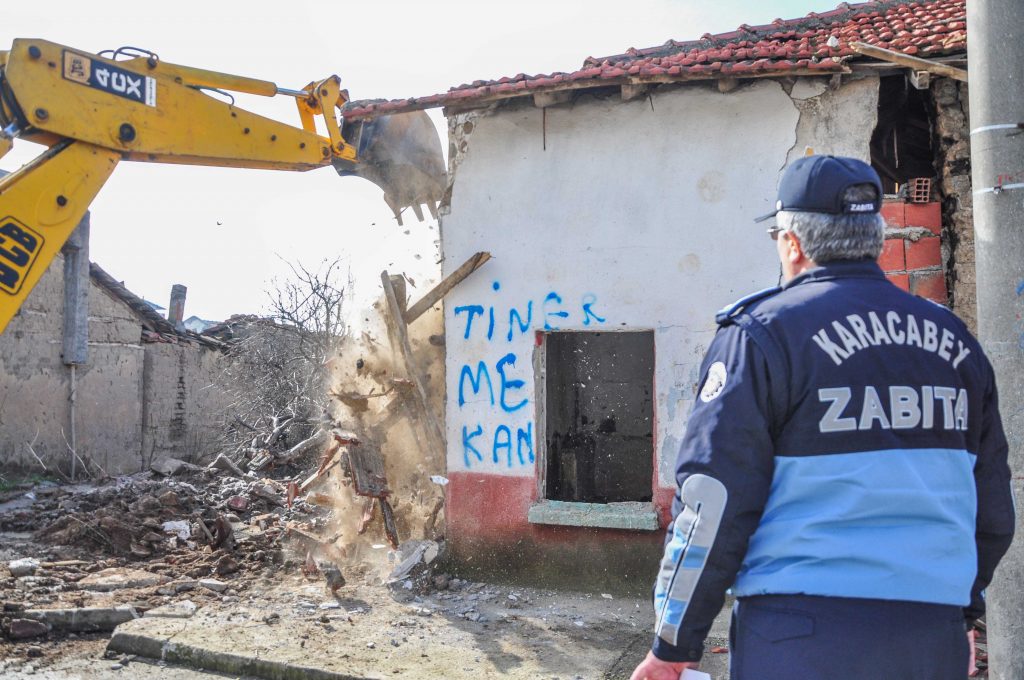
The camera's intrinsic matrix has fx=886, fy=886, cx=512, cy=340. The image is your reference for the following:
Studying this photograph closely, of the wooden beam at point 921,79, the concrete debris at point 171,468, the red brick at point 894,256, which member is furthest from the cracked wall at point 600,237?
the concrete debris at point 171,468

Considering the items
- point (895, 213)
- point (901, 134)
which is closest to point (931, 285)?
point (895, 213)

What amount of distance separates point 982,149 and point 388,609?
17.1 feet

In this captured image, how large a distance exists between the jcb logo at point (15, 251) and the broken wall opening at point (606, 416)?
583 centimetres

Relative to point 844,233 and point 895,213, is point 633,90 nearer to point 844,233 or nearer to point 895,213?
point 895,213

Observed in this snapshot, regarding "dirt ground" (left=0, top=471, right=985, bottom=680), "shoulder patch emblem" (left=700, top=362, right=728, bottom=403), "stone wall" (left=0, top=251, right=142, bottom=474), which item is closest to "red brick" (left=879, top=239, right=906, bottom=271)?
"dirt ground" (left=0, top=471, right=985, bottom=680)

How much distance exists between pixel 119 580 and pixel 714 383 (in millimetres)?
6847

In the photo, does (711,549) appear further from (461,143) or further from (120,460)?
(120,460)

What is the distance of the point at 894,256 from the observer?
6613mm

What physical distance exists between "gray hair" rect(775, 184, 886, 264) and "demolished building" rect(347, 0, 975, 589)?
4.49m

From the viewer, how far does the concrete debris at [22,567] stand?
7.60 metres

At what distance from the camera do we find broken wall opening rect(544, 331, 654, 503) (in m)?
10.0

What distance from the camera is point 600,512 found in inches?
282

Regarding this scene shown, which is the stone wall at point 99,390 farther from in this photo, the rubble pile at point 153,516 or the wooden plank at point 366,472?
the wooden plank at point 366,472

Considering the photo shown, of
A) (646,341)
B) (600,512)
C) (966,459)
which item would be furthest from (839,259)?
(646,341)
